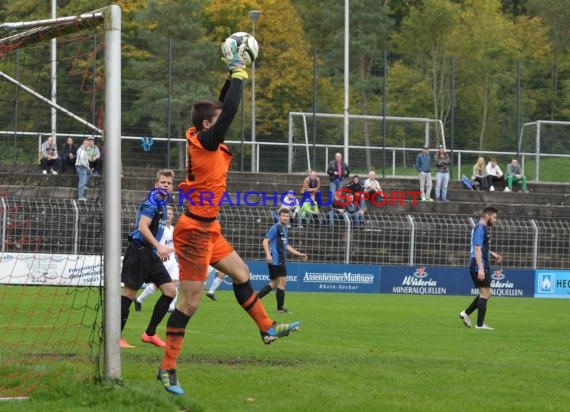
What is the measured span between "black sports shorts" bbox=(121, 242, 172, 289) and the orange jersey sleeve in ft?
12.7

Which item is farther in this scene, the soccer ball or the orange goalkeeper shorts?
the soccer ball

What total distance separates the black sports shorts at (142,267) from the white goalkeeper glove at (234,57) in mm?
4346

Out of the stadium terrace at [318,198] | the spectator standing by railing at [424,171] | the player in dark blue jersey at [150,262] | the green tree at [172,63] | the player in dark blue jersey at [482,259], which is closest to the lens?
the player in dark blue jersey at [150,262]

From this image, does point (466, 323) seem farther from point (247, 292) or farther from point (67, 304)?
point (247, 292)

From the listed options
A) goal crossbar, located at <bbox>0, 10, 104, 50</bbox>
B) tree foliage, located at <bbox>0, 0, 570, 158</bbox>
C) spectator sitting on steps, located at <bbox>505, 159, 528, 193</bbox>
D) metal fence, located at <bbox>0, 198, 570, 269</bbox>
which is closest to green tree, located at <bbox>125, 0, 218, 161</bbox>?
tree foliage, located at <bbox>0, 0, 570, 158</bbox>

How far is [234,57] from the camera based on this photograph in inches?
346

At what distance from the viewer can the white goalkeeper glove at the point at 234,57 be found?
8.72m

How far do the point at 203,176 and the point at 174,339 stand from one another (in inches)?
53.5

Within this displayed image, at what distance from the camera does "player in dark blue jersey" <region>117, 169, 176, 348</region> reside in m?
12.2

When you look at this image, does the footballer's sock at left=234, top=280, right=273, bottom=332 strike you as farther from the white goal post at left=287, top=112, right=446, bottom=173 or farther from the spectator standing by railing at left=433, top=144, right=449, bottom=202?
the white goal post at left=287, top=112, right=446, bottom=173

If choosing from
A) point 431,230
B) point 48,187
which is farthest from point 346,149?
point 48,187

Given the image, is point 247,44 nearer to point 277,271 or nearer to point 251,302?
point 251,302

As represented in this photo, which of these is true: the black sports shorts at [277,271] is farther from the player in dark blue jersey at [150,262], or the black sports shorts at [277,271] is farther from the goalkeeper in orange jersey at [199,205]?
the goalkeeper in orange jersey at [199,205]

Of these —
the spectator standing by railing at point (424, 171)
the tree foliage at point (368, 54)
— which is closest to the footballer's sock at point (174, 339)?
the spectator standing by railing at point (424, 171)
